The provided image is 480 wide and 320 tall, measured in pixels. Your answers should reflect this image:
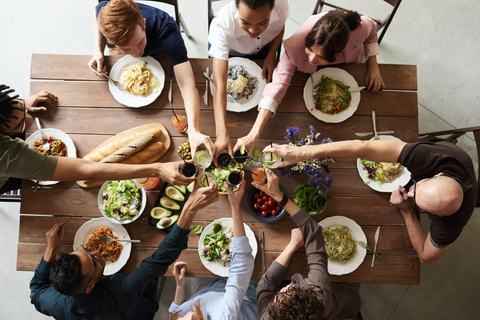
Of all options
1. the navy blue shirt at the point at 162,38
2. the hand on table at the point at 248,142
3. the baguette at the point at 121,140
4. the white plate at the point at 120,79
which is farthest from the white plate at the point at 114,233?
the navy blue shirt at the point at 162,38

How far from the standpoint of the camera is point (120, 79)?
2.30m

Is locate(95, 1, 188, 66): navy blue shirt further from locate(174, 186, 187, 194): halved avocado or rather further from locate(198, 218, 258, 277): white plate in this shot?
locate(198, 218, 258, 277): white plate

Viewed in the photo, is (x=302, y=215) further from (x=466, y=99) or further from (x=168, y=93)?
(x=466, y=99)

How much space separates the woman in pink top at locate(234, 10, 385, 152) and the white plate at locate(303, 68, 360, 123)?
0.26 ft

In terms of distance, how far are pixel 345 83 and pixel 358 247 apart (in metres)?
1.20

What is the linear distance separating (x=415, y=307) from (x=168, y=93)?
10.7ft

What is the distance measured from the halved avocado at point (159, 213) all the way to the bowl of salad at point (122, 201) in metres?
0.08

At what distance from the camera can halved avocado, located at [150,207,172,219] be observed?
2.16 metres

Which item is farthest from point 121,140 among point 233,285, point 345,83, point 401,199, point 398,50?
point 398,50

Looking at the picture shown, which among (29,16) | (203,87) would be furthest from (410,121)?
(29,16)

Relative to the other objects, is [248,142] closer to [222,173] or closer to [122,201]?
[222,173]

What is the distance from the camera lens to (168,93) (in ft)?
7.57

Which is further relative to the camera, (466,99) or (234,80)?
(466,99)

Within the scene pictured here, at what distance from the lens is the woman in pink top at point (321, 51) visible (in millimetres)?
1923
